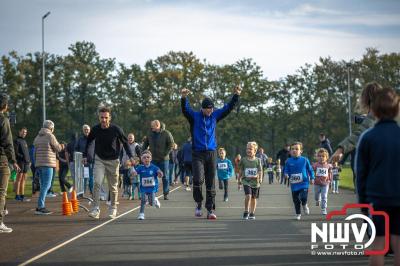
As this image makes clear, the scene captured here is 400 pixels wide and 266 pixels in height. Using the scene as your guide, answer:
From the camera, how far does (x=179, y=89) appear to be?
74500 millimetres

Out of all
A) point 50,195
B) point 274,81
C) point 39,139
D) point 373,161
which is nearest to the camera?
point 373,161

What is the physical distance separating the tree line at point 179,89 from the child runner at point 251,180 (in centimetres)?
5840

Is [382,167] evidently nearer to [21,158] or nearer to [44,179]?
[44,179]

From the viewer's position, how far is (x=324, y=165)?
15.3 meters

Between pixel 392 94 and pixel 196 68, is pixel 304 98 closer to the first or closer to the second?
pixel 196 68

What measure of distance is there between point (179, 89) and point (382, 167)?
6946 cm

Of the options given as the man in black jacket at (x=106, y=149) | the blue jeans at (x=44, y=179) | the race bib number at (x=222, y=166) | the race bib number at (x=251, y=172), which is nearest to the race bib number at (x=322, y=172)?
the race bib number at (x=251, y=172)

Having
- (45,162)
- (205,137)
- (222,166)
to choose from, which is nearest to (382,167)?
(205,137)

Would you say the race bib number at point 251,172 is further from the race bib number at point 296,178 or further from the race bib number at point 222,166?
the race bib number at point 222,166

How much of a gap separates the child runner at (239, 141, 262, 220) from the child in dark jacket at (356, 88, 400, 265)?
26.1 ft

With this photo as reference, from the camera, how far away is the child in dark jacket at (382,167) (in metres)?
5.26

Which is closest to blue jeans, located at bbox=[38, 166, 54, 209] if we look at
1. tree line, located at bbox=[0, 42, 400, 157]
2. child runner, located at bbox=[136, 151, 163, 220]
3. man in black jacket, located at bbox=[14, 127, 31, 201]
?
child runner, located at bbox=[136, 151, 163, 220]

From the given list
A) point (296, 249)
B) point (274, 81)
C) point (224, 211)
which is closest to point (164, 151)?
point (224, 211)

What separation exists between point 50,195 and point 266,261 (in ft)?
47.7
